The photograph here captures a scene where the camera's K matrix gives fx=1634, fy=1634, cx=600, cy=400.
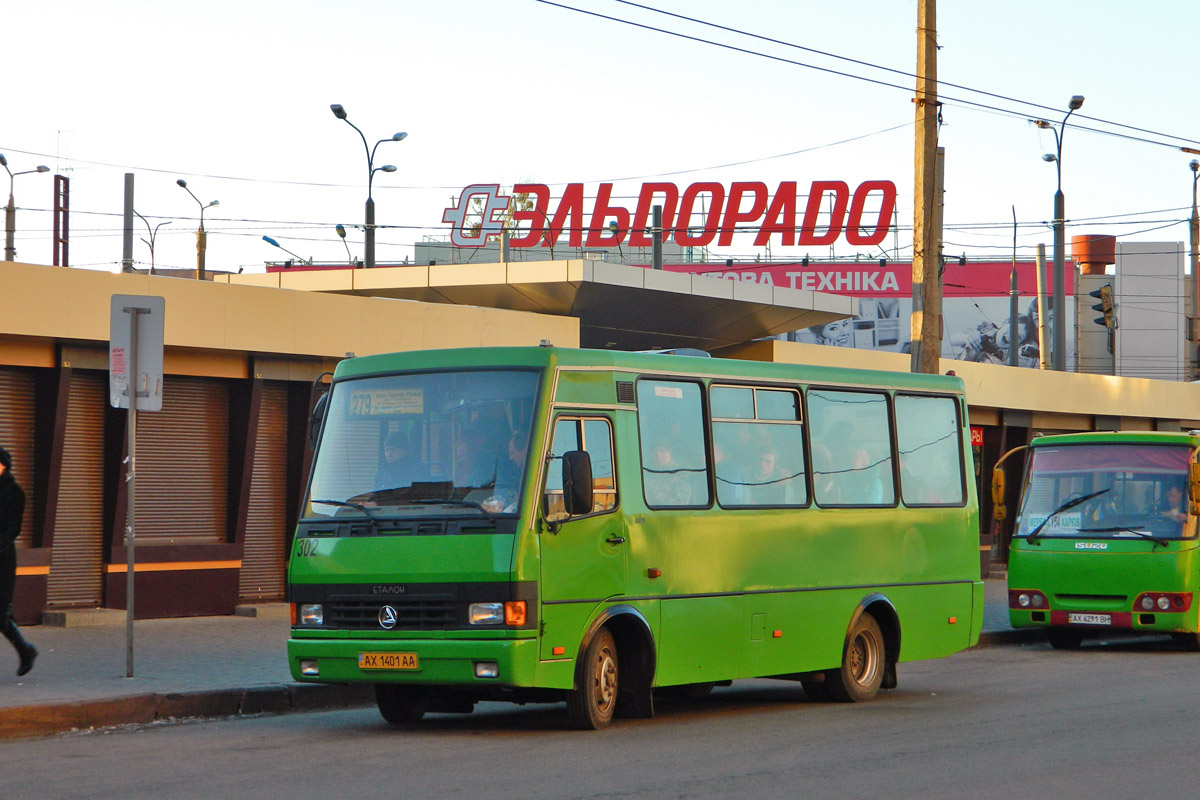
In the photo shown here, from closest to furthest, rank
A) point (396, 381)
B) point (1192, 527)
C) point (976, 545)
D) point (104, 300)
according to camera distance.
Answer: point (396, 381)
point (976, 545)
point (104, 300)
point (1192, 527)

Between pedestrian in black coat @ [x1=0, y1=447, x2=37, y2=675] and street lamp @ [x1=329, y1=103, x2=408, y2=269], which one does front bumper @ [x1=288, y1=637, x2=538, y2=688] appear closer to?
pedestrian in black coat @ [x1=0, y1=447, x2=37, y2=675]

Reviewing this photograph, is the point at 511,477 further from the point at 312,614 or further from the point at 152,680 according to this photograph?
the point at 152,680

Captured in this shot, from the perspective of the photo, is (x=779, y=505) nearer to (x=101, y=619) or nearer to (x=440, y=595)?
(x=440, y=595)

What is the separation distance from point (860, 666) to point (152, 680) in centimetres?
562

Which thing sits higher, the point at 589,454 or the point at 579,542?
the point at 589,454

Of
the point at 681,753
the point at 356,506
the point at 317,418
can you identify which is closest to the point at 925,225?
the point at 317,418

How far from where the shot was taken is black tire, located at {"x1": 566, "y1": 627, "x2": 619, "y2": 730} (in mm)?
10578

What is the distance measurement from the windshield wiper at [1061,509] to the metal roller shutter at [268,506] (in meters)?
8.89

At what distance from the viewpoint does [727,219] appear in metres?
59.4

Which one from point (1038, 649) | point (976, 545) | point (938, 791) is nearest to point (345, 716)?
point (938, 791)

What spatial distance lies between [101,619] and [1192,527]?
39.0 feet

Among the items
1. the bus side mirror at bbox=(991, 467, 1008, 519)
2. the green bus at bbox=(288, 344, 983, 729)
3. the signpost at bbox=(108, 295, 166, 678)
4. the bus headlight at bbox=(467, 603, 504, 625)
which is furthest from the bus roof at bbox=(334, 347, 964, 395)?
the bus side mirror at bbox=(991, 467, 1008, 519)

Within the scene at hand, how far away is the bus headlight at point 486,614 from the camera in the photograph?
10.2m

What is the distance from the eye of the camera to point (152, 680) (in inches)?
481
